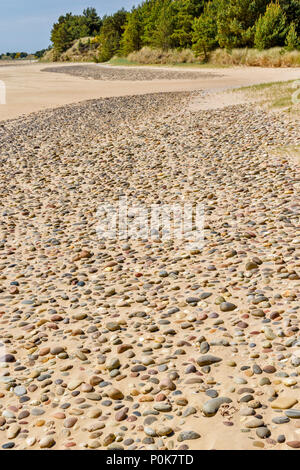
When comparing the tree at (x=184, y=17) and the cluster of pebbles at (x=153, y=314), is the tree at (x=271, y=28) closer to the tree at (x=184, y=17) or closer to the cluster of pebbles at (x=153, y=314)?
the tree at (x=184, y=17)

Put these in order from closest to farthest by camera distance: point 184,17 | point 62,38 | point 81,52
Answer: point 184,17, point 81,52, point 62,38

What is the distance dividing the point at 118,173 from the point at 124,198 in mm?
2051

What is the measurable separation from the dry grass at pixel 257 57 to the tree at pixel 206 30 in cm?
125

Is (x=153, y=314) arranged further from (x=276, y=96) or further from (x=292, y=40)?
(x=292, y=40)

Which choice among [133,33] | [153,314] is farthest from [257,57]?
[153,314]

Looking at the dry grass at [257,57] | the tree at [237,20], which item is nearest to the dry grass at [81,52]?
the dry grass at [257,57]

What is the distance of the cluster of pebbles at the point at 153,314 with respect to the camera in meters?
3.84

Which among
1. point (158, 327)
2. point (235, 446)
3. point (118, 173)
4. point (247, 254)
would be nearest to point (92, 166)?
point (118, 173)

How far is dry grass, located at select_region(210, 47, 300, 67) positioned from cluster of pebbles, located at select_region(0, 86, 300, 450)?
32347 millimetres

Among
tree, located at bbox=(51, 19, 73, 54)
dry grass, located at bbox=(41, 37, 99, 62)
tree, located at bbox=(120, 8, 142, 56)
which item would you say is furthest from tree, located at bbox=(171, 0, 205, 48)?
tree, located at bbox=(51, 19, 73, 54)

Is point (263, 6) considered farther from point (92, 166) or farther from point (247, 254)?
point (247, 254)

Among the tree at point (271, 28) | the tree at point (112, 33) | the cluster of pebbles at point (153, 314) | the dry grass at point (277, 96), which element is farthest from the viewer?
the tree at point (112, 33)

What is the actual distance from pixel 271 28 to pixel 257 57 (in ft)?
9.06

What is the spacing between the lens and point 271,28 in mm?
42812
